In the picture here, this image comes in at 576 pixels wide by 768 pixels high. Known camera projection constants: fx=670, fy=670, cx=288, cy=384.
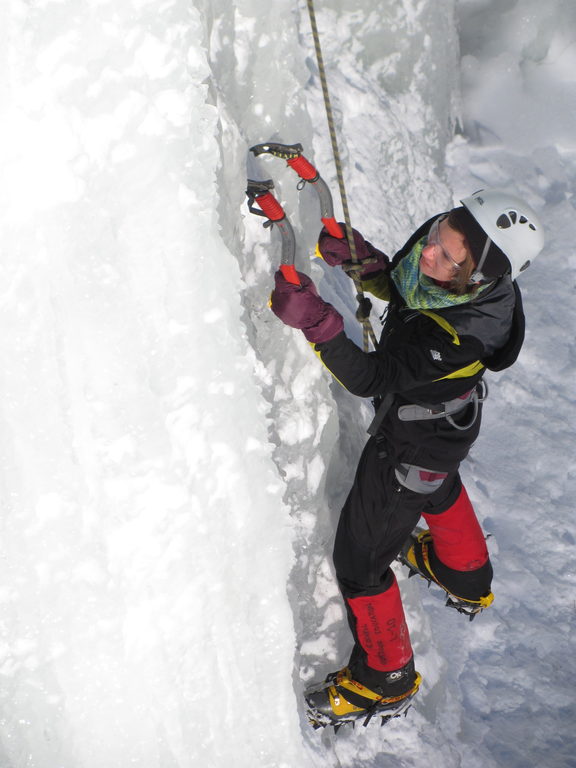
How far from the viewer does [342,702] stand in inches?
91.4

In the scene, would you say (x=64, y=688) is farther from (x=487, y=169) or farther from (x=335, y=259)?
(x=487, y=169)

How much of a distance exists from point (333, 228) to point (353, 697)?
5.23ft

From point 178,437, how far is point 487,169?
389 cm

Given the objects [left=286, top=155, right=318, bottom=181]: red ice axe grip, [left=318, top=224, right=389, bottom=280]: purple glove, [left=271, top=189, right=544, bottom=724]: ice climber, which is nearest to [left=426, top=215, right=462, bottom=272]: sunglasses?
[left=271, top=189, right=544, bottom=724]: ice climber

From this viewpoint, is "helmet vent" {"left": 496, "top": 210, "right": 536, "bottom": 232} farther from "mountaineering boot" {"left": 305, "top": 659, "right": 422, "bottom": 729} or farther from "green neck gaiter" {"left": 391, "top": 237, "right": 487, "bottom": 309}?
"mountaineering boot" {"left": 305, "top": 659, "right": 422, "bottom": 729}

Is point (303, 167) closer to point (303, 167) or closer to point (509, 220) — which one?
point (303, 167)

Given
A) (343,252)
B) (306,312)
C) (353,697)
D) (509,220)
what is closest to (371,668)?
(353,697)

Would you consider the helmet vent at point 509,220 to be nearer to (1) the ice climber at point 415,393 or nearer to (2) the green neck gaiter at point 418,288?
(1) the ice climber at point 415,393

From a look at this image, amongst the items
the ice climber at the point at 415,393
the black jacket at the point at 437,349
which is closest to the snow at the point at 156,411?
the ice climber at the point at 415,393

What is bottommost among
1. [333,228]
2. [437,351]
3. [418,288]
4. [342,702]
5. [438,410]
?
[342,702]

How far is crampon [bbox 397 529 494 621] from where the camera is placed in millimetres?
2631

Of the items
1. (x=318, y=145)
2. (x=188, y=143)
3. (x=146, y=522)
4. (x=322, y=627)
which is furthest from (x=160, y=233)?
(x=318, y=145)

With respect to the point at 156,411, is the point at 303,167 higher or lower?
higher

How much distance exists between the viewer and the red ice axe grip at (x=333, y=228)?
85.0 inches
